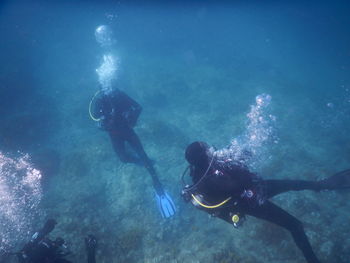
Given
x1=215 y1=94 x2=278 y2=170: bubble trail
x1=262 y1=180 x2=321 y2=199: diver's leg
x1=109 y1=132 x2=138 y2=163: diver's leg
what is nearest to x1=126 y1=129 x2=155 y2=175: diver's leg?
x1=109 y1=132 x2=138 y2=163: diver's leg

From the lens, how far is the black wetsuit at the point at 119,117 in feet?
26.9

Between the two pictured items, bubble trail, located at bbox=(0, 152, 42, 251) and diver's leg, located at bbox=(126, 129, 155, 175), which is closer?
diver's leg, located at bbox=(126, 129, 155, 175)

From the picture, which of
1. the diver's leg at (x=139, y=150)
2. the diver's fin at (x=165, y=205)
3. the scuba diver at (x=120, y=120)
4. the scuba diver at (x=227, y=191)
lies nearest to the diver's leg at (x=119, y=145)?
the scuba diver at (x=120, y=120)

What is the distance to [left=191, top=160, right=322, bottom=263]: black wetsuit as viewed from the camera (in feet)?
12.8

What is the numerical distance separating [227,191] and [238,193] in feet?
0.78

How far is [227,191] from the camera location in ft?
12.8

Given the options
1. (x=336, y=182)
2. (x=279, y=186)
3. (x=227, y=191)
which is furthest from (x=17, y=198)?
(x=336, y=182)

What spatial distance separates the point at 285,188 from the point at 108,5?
1693 inches

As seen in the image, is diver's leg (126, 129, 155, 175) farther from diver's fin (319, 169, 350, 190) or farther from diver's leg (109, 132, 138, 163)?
diver's fin (319, 169, 350, 190)

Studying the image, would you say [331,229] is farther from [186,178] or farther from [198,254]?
[186,178]

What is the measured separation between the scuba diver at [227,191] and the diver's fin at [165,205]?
12.5 feet

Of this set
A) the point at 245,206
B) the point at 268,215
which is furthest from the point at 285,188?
the point at 245,206

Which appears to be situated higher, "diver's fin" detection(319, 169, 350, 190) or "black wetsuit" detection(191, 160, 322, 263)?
"black wetsuit" detection(191, 160, 322, 263)

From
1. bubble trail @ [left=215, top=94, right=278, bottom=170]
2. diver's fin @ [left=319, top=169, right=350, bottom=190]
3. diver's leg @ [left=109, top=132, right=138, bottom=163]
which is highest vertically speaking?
diver's fin @ [left=319, top=169, right=350, bottom=190]
